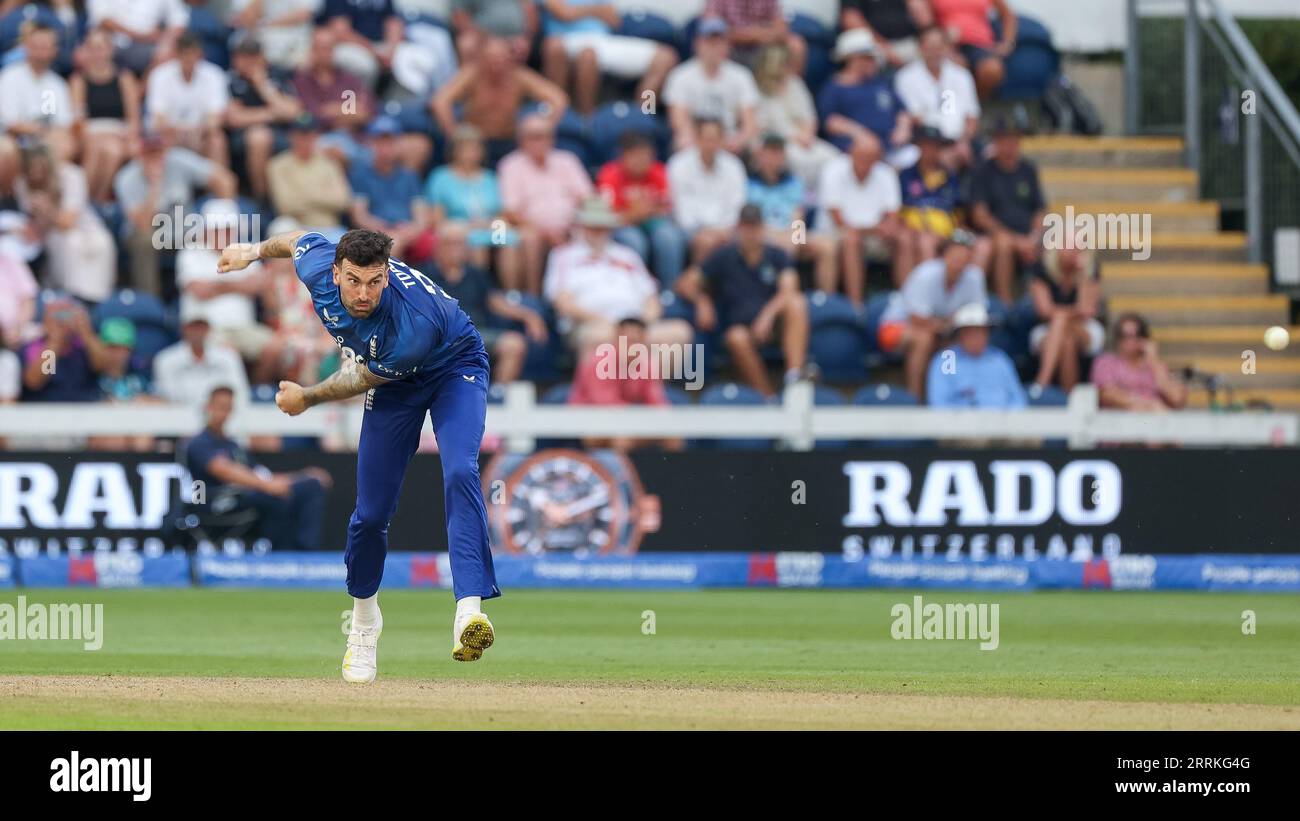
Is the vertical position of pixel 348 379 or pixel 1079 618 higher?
pixel 348 379

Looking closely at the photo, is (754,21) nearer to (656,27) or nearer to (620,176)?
(656,27)

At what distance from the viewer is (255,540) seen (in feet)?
55.4

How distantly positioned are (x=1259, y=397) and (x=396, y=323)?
12.2 meters

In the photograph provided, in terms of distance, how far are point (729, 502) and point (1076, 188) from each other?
6.95 metres

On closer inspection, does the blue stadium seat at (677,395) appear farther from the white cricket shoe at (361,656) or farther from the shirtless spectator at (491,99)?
the white cricket shoe at (361,656)

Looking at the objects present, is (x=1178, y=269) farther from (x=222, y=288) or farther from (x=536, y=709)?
(x=536, y=709)

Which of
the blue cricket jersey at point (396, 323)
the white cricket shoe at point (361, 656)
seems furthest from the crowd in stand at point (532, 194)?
the blue cricket jersey at point (396, 323)

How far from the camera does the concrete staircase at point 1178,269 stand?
791 inches

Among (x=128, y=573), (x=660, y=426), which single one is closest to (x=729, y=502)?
(x=660, y=426)

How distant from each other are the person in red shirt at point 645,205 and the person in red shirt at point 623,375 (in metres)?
1.50

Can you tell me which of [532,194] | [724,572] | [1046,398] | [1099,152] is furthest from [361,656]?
[1099,152]

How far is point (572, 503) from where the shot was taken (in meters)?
16.9

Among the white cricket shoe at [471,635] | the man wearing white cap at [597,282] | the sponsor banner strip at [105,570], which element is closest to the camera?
the white cricket shoe at [471,635]

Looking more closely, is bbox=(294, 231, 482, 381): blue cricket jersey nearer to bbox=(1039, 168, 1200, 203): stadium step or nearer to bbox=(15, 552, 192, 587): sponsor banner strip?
bbox=(15, 552, 192, 587): sponsor banner strip
